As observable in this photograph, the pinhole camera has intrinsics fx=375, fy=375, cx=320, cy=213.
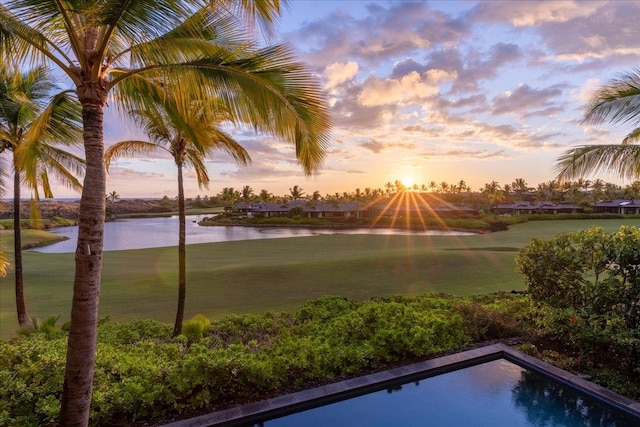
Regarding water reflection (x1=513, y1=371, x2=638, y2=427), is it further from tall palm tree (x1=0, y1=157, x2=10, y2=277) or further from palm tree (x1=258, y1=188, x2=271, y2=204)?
palm tree (x1=258, y1=188, x2=271, y2=204)

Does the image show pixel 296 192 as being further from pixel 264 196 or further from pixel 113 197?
pixel 113 197

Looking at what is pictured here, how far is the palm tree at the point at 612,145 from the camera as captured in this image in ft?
26.5

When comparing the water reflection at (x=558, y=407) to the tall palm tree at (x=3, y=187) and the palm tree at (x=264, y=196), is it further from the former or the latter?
the palm tree at (x=264, y=196)

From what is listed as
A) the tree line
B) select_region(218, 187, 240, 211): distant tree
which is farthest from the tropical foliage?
select_region(218, 187, 240, 211): distant tree

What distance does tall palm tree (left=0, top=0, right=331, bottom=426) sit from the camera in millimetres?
3590

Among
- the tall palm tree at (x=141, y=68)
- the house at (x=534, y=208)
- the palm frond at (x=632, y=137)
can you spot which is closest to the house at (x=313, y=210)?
the house at (x=534, y=208)

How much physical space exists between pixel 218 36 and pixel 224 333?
5.66 meters

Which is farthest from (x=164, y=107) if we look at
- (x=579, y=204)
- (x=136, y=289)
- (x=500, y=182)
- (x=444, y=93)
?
(x=500, y=182)

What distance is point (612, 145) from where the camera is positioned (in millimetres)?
8508

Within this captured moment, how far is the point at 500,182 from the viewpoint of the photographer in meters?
109

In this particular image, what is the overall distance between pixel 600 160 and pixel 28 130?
38.7 feet

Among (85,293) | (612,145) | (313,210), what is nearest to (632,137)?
(612,145)

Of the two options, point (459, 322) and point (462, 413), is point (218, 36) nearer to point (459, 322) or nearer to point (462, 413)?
point (462, 413)

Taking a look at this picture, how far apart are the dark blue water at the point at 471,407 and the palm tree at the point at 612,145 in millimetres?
5666
